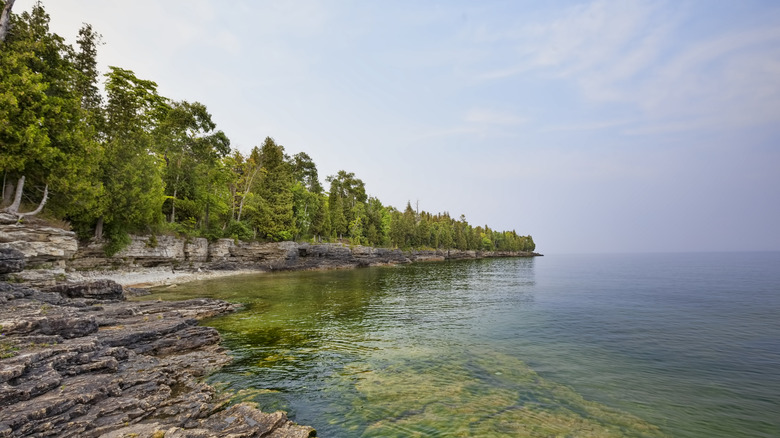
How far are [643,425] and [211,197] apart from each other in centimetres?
6420

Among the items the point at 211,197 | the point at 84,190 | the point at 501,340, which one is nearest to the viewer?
the point at 501,340

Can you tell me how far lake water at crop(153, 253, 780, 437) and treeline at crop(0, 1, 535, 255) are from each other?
2139cm

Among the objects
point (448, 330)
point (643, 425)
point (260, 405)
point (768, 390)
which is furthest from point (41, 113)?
point (768, 390)

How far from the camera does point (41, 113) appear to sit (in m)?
24.6

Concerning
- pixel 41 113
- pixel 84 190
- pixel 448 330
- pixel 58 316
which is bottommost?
pixel 448 330

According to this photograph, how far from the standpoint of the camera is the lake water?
9.79 m

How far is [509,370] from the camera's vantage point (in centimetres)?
1398

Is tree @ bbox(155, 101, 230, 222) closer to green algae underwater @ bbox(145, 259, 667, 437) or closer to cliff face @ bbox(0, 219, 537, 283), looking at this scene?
cliff face @ bbox(0, 219, 537, 283)

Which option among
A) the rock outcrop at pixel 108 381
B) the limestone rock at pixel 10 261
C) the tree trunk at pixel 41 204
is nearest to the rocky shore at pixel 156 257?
the limestone rock at pixel 10 261

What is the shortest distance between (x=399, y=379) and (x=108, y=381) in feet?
32.5

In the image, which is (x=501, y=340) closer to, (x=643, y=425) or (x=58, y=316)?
(x=643, y=425)

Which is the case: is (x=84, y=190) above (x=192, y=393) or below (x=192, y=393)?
above

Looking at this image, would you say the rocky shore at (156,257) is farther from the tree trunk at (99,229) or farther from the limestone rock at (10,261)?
the limestone rock at (10,261)

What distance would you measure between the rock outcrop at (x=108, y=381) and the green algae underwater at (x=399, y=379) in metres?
1.44
